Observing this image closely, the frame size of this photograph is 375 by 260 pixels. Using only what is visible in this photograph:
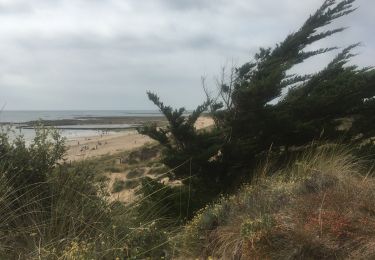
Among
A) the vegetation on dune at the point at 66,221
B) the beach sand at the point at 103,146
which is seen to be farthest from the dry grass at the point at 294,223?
the beach sand at the point at 103,146

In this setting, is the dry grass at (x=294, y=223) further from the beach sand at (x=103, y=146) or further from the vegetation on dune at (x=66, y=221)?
the beach sand at (x=103, y=146)

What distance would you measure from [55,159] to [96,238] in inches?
87.1

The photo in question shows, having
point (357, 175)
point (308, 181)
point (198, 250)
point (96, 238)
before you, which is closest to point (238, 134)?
point (357, 175)

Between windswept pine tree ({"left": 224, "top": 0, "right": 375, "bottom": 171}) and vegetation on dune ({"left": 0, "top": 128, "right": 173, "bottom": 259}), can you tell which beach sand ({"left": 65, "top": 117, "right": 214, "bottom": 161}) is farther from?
vegetation on dune ({"left": 0, "top": 128, "right": 173, "bottom": 259})

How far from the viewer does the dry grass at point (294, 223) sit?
423cm

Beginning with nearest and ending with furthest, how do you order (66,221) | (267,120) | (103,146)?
1. (66,221)
2. (267,120)
3. (103,146)

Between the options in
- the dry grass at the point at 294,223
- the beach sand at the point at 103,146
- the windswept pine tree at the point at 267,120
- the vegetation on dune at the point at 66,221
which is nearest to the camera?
the vegetation on dune at the point at 66,221

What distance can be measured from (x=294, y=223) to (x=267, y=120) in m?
7.41

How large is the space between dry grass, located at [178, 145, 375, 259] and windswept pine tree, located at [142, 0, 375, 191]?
5.12 m

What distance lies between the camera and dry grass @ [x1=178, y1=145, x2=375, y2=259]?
4227 millimetres

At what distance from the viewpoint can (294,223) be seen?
454cm

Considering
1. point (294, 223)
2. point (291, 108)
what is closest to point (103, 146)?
point (291, 108)

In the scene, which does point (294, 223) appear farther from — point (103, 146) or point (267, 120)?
point (103, 146)

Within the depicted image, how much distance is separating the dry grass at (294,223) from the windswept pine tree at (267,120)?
5119 millimetres
